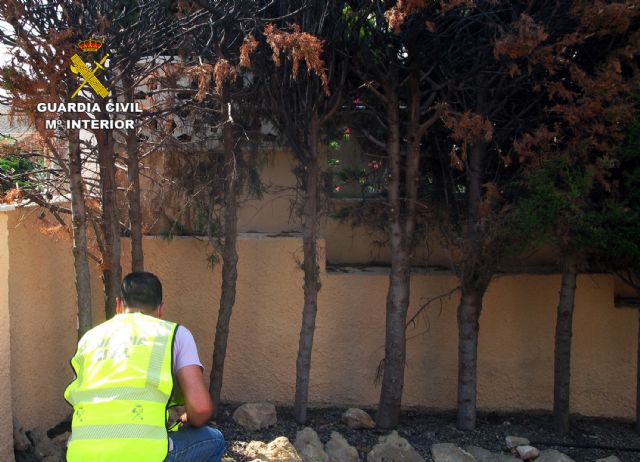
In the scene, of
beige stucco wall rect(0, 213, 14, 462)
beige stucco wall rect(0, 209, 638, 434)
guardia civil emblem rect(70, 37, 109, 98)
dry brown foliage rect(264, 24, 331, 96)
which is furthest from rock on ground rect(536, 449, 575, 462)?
guardia civil emblem rect(70, 37, 109, 98)

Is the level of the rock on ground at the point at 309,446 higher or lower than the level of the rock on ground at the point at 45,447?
lower

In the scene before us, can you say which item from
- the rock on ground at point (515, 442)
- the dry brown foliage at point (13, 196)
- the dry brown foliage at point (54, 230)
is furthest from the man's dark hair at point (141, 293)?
the rock on ground at point (515, 442)

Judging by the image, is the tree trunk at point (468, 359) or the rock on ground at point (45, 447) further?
the tree trunk at point (468, 359)

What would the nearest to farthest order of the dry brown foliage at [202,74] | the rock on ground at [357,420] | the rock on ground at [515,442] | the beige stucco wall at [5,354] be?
the beige stucco wall at [5,354] → the dry brown foliage at [202,74] → the rock on ground at [515,442] → the rock on ground at [357,420]

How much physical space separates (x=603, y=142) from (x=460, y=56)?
4.24 feet

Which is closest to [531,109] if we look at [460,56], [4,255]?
[460,56]

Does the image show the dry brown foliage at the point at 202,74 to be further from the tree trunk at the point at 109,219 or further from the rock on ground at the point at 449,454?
the rock on ground at the point at 449,454

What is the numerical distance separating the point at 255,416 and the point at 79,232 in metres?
2.01

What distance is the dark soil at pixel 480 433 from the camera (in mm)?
5637

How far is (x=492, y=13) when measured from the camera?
5250mm

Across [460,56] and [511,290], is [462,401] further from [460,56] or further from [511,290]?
[460,56]

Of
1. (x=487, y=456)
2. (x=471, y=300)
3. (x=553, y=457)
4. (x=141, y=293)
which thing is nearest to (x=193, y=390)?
(x=141, y=293)

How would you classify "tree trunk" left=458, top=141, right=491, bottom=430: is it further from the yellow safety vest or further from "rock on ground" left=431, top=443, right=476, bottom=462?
the yellow safety vest

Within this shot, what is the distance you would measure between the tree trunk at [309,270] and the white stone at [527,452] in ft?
5.74
